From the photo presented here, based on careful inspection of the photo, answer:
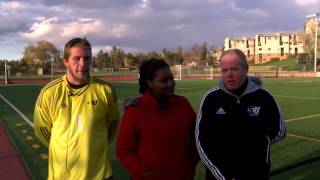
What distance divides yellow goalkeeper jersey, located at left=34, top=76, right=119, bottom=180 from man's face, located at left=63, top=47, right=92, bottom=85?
0.08 m

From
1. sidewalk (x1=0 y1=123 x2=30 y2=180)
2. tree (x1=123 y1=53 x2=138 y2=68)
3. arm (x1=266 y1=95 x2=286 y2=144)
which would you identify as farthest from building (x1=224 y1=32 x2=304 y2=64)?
arm (x1=266 y1=95 x2=286 y2=144)

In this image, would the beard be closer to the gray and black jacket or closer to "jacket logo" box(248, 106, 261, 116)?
the gray and black jacket

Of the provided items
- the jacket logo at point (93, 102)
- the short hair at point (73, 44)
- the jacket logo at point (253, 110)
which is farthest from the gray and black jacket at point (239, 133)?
the short hair at point (73, 44)

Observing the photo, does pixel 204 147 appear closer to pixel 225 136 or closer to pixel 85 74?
pixel 225 136

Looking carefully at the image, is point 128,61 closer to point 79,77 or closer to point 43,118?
point 43,118

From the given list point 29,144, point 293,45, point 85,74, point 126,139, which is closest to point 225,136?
point 126,139

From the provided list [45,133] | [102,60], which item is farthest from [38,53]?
[45,133]

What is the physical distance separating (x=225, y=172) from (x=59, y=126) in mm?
1332

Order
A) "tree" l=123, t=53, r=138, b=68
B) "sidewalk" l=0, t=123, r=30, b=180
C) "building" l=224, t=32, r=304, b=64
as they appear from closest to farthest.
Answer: "sidewalk" l=0, t=123, r=30, b=180 < "tree" l=123, t=53, r=138, b=68 < "building" l=224, t=32, r=304, b=64

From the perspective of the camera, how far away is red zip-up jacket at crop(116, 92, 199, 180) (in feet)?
10.7

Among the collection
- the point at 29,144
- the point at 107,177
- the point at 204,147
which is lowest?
the point at 29,144

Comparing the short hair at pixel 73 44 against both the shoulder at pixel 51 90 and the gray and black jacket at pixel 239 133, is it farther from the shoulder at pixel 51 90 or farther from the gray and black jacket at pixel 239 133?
the gray and black jacket at pixel 239 133

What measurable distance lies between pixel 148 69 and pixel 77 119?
0.66 m

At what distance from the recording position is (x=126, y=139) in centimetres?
328
